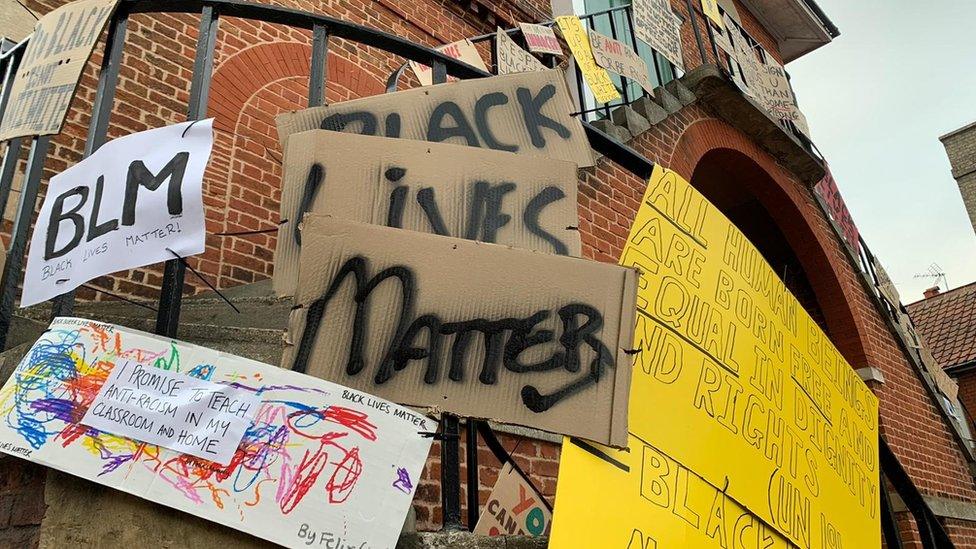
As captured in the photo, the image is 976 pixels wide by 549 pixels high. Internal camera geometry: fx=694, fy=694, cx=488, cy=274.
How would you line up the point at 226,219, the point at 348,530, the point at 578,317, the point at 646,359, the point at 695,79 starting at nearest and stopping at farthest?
the point at 348,530 → the point at 578,317 → the point at 646,359 → the point at 226,219 → the point at 695,79

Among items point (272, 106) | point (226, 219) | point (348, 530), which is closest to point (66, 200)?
point (348, 530)

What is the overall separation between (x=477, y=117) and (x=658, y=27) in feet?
20.4

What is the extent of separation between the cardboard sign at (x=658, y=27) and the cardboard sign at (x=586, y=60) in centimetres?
130

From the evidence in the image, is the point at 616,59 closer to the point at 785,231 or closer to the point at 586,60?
the point at 586,60

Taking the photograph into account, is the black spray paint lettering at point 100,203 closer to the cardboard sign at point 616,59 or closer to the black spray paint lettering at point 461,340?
the black spray paint lettering at point 461,340

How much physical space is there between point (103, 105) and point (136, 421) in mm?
1151

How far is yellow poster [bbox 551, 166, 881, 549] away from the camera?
1778mm

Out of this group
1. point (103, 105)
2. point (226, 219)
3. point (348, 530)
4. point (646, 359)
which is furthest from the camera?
point (226, 219)

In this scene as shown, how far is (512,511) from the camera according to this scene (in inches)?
122

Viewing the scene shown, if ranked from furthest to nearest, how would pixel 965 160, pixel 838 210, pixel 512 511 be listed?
pixel 965 160 < pixel 838 210 < pixel 512 511

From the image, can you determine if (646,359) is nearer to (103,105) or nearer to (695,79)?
(103,105)

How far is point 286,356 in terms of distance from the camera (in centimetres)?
176

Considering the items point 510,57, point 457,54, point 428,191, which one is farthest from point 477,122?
point 510,57

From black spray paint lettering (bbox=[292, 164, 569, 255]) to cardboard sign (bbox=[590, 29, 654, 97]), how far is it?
4.46 meters
